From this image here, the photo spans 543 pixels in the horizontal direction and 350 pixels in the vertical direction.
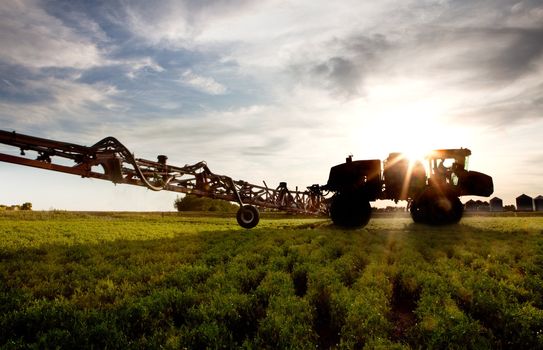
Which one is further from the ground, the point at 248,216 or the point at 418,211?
the point at 418,211

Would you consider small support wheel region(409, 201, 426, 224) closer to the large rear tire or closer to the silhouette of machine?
the silhouette of machine

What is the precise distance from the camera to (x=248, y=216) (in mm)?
17500

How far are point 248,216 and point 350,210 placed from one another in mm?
5292

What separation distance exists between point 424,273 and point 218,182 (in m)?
12.3

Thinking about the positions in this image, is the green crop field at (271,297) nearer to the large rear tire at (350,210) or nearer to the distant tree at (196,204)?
the large rear tire at (350,210)

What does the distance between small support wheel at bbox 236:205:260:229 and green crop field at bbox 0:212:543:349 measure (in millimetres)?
7686

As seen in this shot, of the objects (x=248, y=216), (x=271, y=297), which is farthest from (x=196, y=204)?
(x=271, y=297)

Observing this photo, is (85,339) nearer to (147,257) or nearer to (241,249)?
(147,257)

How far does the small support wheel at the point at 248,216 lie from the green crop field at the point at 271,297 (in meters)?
7.69

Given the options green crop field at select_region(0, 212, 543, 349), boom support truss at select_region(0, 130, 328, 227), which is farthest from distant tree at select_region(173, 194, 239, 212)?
green crop field at select_region(0, 212, 543, 349)

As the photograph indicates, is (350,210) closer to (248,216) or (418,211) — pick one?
(418,211)

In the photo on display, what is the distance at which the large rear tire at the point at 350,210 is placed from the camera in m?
14.9

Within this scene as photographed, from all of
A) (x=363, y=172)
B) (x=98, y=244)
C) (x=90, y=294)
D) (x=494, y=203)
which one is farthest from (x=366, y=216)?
(x=494, y=203)

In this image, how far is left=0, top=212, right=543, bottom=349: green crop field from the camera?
4641 mm
